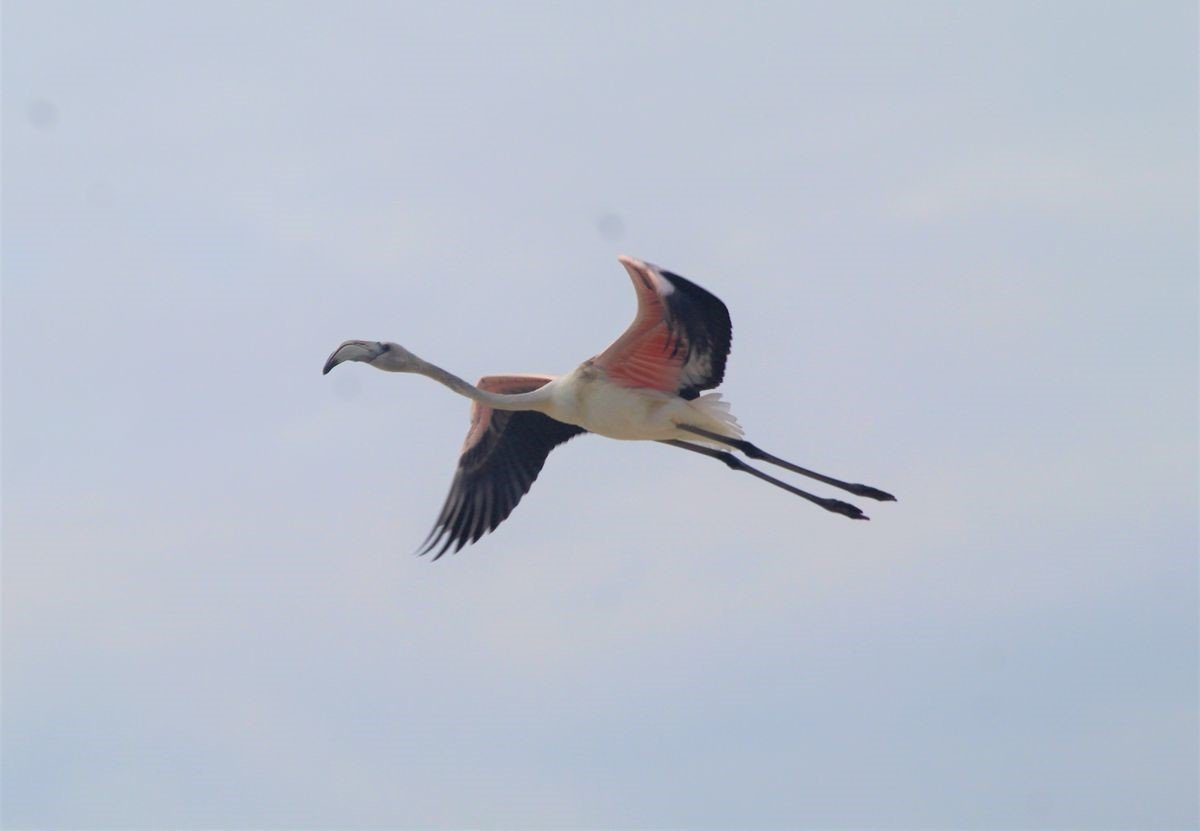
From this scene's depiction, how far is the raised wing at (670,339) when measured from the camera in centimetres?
2172

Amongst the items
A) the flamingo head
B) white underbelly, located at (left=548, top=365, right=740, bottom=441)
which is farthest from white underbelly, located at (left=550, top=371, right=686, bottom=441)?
the flamingo head

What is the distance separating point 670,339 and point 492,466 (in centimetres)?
391

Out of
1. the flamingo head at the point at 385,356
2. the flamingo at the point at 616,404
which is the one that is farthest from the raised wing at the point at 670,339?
the flamingo head at the point at 385,356

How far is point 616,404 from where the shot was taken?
2372 cm

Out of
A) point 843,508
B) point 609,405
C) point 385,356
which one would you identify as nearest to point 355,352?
point 385,356

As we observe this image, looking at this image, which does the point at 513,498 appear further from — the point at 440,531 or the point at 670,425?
the point at 670,425

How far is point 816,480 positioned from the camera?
24.8 meters

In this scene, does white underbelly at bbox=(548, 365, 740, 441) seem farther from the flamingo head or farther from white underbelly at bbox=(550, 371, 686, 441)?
the flamingo head

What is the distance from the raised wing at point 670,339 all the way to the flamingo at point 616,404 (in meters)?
0.01

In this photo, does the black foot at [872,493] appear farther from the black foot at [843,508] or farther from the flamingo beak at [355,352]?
the flamingo beak at [355,352]

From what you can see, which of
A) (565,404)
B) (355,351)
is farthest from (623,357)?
(355,351)

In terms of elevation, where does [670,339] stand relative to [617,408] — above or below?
above

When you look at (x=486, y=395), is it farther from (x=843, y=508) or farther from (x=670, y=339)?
(x=843, y=508)

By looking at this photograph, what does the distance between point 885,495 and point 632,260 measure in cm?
480
